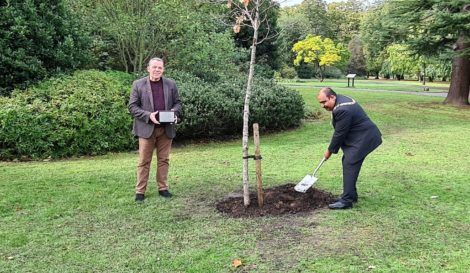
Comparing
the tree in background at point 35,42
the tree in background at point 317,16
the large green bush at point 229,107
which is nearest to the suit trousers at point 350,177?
the large green bush at point 229,107

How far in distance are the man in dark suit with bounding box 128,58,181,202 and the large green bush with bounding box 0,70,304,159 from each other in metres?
3.48

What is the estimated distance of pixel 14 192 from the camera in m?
6.18

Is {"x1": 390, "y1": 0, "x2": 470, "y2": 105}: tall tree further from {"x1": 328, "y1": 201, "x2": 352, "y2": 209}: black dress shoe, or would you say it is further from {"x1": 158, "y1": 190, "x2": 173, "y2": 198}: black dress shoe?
{"x1": 158, "y1": 190, "x2": 173, "y2": 198}: black dress shoe

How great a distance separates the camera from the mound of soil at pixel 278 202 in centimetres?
528

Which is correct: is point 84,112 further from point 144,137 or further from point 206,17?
point 206,17

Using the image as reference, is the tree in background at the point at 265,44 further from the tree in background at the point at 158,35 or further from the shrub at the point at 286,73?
the tree in background at the point at 158,35

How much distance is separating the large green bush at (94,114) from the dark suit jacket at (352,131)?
492cm

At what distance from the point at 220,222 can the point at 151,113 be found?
1572mm

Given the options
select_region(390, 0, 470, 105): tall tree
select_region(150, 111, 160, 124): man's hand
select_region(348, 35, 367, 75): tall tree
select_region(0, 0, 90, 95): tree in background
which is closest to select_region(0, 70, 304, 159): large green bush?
select_region(0, 0, 90, 95): tree in background

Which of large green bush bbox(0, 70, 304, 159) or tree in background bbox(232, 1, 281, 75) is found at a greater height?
tree in background bbox(232, 1, 281, 75)

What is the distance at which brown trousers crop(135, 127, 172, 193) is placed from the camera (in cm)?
571

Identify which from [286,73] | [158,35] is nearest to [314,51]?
[286,73]

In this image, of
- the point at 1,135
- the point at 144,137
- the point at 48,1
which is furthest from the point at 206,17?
the point at 144,137

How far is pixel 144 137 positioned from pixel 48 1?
6.43 m
